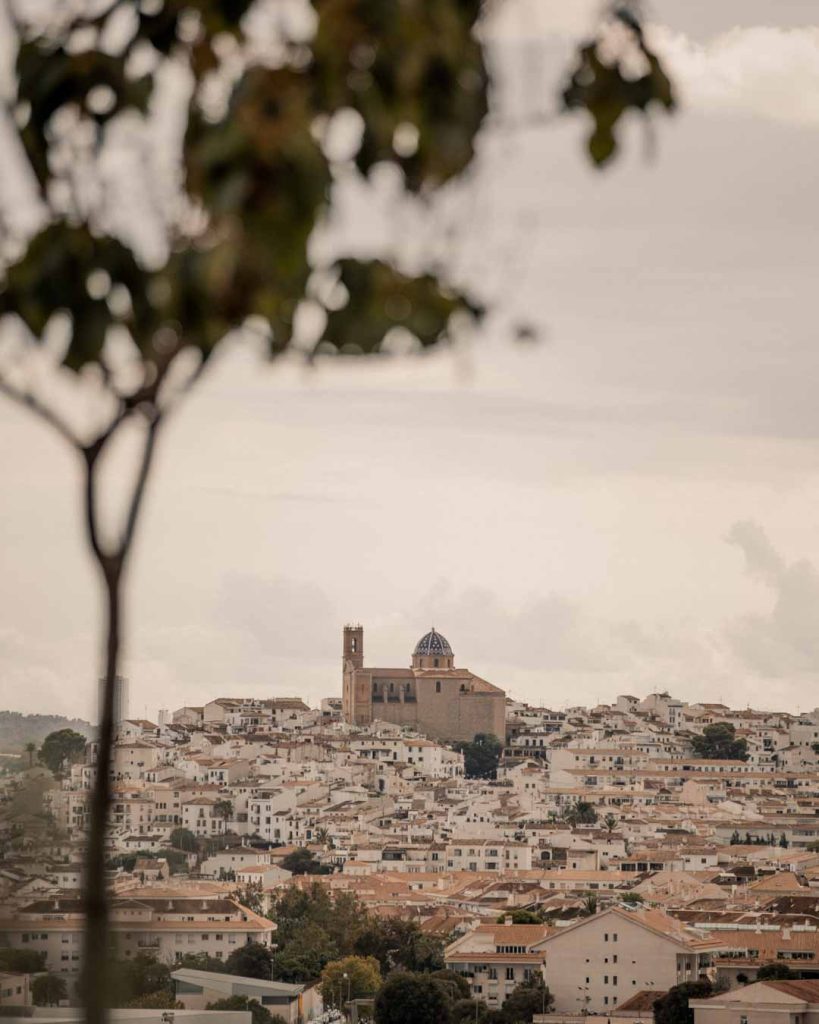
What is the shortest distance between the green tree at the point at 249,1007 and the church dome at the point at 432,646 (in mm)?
44092

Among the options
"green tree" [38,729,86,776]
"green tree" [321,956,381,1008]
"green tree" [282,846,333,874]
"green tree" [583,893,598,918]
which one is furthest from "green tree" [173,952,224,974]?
"green tree" [282,846,333,874]

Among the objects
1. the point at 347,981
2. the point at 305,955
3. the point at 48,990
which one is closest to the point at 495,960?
the point at 347,981

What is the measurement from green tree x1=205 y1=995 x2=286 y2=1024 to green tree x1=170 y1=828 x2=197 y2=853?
2160 cm

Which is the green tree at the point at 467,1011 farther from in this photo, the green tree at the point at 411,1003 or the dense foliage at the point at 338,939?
the dense foliage at the point at 338,939

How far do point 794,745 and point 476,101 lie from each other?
217ft

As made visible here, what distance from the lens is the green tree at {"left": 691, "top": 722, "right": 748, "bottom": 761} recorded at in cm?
6469

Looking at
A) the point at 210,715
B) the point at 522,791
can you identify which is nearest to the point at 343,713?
the point at 210,715

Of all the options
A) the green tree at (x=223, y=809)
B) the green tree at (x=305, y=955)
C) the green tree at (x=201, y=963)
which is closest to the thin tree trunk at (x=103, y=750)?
the green tree at (x=201, y=963)

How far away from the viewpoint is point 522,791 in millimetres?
55438

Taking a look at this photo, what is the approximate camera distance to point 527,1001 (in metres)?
26.8

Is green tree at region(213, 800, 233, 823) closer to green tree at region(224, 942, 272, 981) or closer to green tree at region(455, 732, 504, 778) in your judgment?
green tree at region(455, 732, 504, 778)

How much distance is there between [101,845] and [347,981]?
2561 centimetres

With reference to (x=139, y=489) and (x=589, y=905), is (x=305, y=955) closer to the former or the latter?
(x=589, y=905)

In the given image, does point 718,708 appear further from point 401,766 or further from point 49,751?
point 49,751
